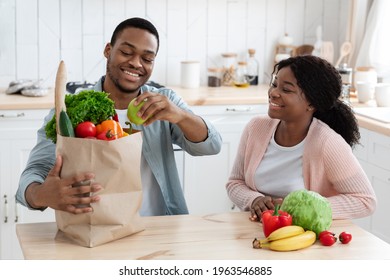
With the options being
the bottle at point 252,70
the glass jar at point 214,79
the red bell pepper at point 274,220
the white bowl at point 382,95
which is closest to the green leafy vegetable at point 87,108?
the red bell pepper at point 274,220

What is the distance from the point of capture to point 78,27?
428 centimetres

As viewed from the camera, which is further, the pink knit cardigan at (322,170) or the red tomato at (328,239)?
the pink knit cardigan at (322,170)

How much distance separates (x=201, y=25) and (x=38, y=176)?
8.55ft

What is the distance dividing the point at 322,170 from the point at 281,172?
0.14 metres

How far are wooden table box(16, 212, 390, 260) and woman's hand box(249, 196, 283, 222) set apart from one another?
46 millimetres

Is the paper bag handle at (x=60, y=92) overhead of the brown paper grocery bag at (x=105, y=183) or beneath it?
overhead

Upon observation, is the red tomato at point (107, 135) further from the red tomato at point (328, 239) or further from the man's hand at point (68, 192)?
the red tomato at point (328, 239)

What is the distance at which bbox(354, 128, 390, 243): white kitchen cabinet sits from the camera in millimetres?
3492

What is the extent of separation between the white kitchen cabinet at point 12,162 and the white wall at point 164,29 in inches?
23.4

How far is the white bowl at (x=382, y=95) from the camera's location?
393 centimetres

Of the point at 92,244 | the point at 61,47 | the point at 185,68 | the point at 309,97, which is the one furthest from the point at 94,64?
the point at 92,244

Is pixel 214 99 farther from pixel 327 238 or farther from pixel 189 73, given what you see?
pixel 327 238

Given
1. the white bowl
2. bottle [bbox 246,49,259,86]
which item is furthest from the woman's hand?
bottle [bbox 246,49,259,86]
